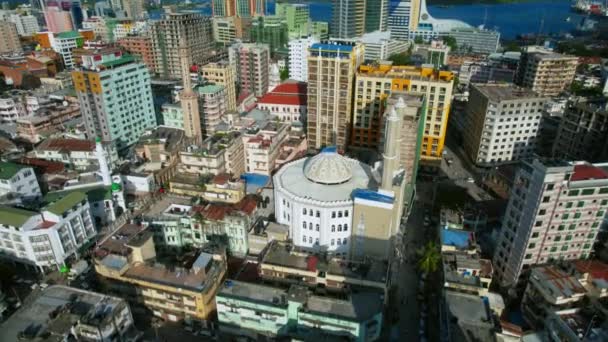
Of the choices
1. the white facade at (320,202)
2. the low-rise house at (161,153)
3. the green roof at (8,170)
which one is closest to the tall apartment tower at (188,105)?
the low-rise house at (161,153)

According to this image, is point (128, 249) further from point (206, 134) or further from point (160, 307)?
point (206, 134)

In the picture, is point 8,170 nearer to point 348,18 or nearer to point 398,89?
point 398,89

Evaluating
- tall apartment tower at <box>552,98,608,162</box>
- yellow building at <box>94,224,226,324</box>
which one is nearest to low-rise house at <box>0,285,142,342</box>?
yellow building at <box>94,224,226,324</box>

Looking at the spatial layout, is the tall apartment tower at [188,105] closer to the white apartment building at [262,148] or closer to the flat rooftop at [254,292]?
the white apartment building at [262,148]

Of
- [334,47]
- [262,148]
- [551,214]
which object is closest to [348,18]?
[334,47]

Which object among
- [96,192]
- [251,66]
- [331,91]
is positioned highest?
[331,91]
